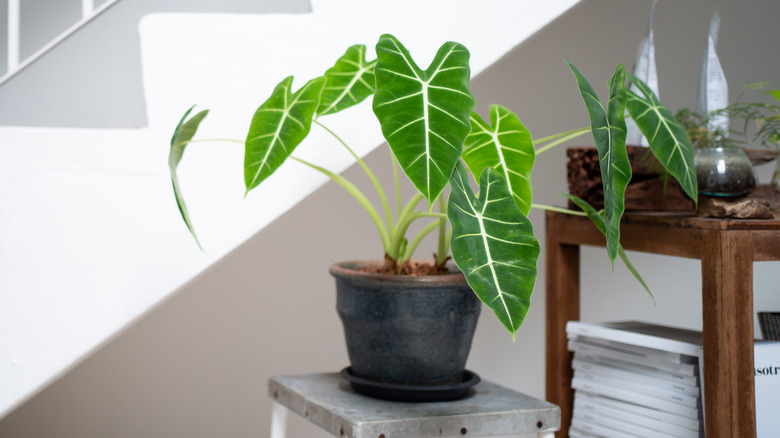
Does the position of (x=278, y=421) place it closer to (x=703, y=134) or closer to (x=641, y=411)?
(x=641, y=411)

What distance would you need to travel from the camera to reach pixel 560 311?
5.28 feet

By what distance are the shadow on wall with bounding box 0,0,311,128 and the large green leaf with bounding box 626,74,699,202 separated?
2.42 ft

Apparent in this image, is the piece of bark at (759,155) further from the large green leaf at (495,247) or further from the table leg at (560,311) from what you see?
the large green leaf at (495,247)

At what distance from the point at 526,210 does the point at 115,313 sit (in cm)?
71

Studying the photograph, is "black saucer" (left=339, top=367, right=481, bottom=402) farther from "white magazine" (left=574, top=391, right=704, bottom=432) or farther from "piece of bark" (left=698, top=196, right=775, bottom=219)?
"piece of bark" (left=698, top=196, right=775, bottom=219)

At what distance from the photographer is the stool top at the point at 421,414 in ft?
3.68

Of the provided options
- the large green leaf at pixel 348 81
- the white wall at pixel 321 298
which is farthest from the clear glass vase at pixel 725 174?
the white wall at pixel 321 298

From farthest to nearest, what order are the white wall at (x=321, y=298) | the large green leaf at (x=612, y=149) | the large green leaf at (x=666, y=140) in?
the white wall at (x=321, y=298) → the large green leaf at (x=666, y=140) → the large green leaf at (x=612, y=149)

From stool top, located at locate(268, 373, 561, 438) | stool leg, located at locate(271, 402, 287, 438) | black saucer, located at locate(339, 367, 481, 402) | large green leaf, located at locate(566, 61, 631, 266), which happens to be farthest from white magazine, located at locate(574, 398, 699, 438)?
stool leg, located at locate(271, 402, 287, 438)

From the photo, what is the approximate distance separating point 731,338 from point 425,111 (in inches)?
26.8

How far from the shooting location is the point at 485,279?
0.88 metres

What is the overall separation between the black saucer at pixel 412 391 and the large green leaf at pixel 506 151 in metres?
0.33

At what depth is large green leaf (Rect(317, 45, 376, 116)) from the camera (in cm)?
121

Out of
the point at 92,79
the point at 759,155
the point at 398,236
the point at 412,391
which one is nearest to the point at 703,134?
the point at 759,155
